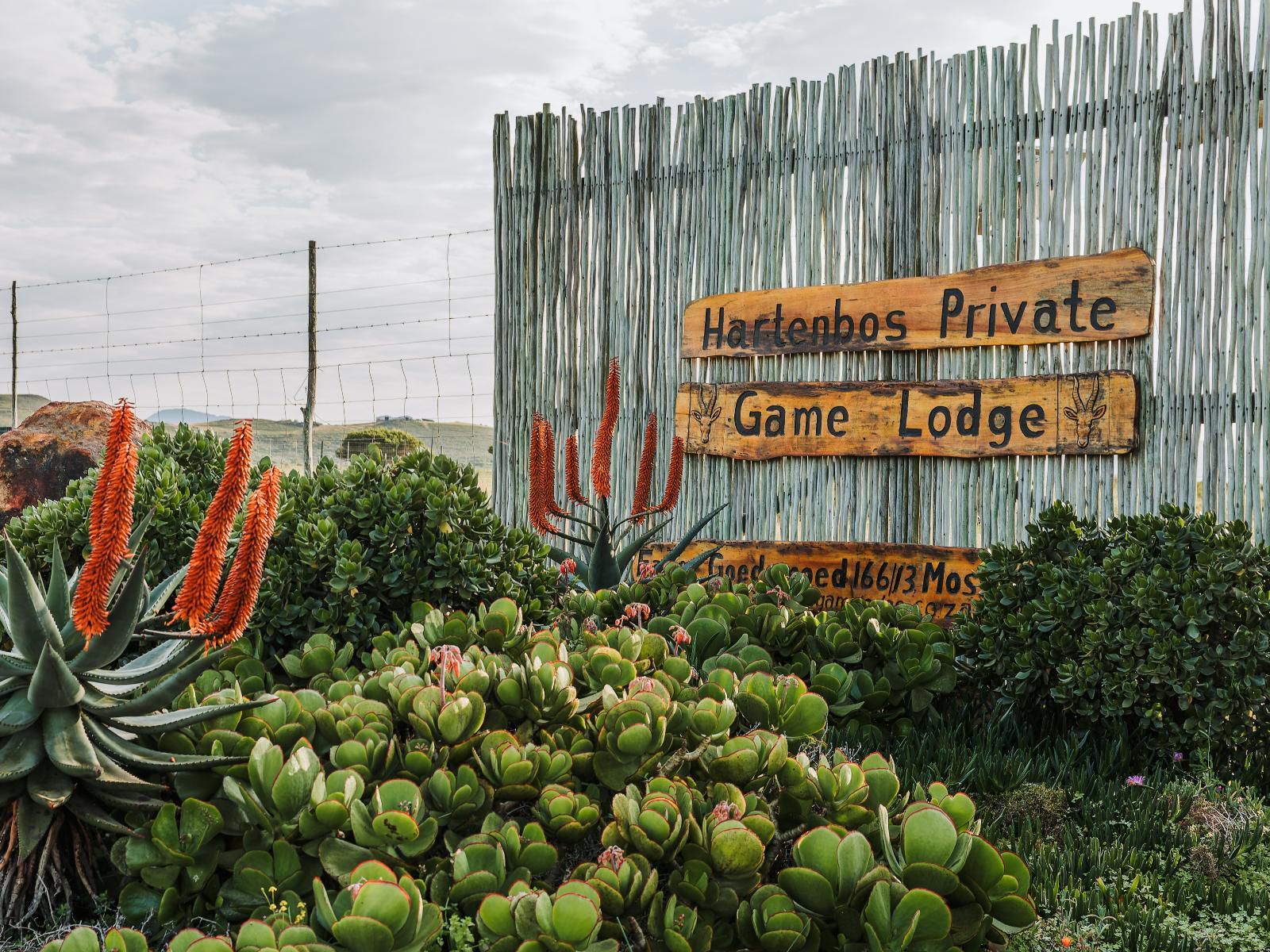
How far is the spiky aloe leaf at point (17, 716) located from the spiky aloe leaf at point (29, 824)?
143 millimetres

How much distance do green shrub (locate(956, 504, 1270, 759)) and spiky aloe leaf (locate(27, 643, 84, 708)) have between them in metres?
2.94

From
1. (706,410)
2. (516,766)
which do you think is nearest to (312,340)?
(706,410)

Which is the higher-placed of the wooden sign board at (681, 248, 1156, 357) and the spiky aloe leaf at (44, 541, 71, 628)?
the wooden sign board at (681, 248, 1156, 357)

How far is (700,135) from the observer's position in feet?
18.9

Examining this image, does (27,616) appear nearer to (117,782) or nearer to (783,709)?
(117,782)

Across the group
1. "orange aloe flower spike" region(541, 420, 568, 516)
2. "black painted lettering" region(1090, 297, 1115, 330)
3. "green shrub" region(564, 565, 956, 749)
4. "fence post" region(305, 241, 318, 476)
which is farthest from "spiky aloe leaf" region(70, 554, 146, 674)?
"fence post" region(305, 241, 318, 476)

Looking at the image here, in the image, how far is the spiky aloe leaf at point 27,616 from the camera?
6.13 feet

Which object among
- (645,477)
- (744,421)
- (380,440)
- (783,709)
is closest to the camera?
(783,709)

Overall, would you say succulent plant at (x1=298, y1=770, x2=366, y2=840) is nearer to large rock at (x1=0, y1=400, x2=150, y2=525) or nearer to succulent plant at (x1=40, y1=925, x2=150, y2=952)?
succulent plant at (x1=40, y1=925, x2=150, y2=952)

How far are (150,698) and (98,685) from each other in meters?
0.10

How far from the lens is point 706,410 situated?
5617 millimetres

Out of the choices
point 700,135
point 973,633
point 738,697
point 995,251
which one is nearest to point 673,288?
point 700,135

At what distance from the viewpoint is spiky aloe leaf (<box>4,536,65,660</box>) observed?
1869mm

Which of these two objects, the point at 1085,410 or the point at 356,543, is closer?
the point at 356,543
